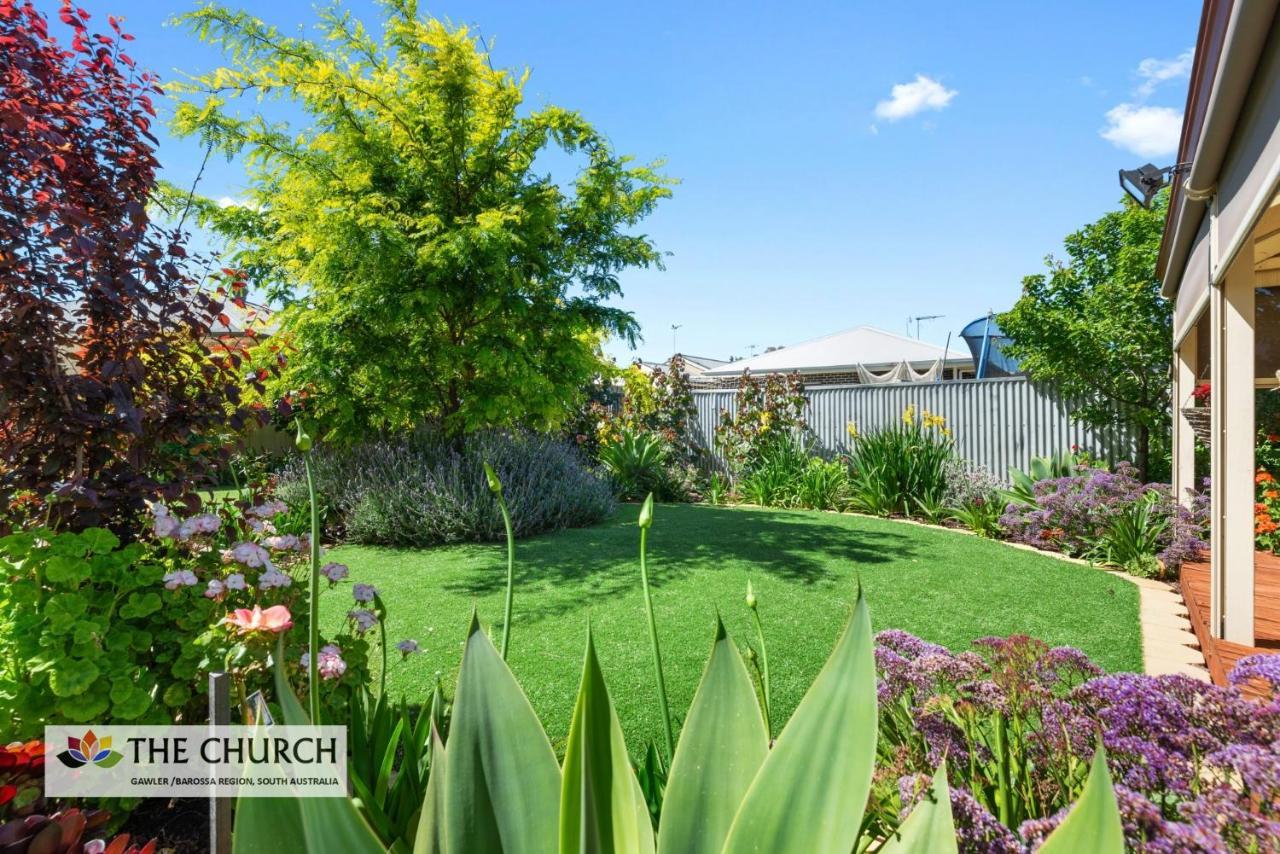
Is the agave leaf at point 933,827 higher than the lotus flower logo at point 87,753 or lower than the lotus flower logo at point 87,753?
higher

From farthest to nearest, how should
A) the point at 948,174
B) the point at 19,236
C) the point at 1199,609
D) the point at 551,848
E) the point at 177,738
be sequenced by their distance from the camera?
the point at 948,174 < the point at 1199,609 < the point at 19,236 < the point at 177,738 < the point at 551,848

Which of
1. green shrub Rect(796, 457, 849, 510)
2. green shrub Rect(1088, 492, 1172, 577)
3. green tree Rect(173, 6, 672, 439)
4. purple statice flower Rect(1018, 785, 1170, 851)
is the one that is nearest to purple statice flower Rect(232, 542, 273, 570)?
purple statice flower Rect(1018, 785, 1170, 851)

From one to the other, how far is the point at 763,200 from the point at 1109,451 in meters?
6.51

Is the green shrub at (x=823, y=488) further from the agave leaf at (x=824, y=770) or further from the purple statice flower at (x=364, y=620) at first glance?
the agave leaf at (x=824, y=770)

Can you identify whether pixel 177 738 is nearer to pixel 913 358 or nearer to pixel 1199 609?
pixel 1199 609

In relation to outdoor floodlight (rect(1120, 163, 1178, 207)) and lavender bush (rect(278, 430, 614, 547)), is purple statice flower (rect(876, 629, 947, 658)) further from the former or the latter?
lavender bush (rect(278, 430, 614, 547))

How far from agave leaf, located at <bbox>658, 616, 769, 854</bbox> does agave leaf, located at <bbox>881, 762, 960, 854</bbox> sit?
0.19 meters

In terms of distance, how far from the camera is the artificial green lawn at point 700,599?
3.39 meters

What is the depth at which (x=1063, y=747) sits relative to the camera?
1.42 meters

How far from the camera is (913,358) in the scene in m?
16.9

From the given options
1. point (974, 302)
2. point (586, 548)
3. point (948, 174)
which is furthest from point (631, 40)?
point (974, 302)

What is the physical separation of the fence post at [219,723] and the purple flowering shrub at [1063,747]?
1.19 meters

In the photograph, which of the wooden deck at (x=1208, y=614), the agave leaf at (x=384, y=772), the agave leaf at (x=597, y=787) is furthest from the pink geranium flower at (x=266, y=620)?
the wooden deck at (x=1208, y=614)

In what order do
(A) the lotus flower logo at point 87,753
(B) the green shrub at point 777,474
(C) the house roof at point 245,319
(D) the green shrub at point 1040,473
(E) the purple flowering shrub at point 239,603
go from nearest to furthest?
(A) the lotus flower logo at point 87,753, (E) the purple flowering shrub at point 239,603, (C) the house roof at point 245,319, (D) the green shrub at point 1040,473, (B) the green shrub at point 777,474
